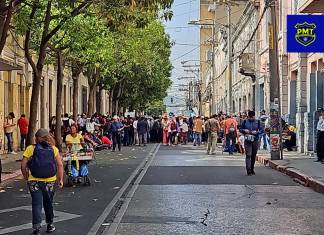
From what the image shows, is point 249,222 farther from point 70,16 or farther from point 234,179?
point 70,16

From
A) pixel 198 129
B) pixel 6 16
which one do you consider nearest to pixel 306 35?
pixel 6 16

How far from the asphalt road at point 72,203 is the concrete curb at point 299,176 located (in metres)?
4.63

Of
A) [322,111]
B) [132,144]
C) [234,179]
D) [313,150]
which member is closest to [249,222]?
[234,179]

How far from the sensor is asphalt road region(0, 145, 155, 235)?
1034 cm

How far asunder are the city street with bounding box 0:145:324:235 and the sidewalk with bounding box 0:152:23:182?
1.04 m

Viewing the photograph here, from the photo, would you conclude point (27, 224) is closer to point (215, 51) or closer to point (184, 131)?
point (184, 131)

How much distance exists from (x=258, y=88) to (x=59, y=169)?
104 ft

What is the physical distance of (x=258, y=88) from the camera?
40.5 m

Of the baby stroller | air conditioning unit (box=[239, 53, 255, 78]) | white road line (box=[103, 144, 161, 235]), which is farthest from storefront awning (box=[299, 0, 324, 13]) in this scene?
air conditioning unit (box=[239, 53, 255, 78])

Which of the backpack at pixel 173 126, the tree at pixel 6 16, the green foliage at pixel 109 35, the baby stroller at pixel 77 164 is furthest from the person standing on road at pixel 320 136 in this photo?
the backpack at pixel 173 126

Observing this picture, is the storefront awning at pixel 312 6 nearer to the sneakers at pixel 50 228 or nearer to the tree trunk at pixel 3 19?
the tree trunk at pixel 3 19

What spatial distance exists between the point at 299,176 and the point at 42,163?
33.0 ft

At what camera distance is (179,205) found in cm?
1255

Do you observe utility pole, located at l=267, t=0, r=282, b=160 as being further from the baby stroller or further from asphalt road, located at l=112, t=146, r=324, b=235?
the baby stroller
